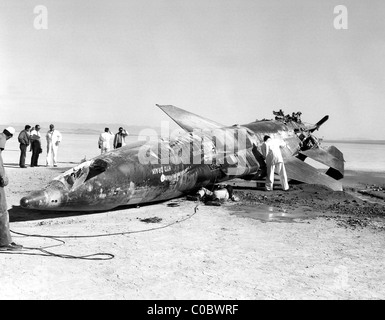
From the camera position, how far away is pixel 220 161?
1120 centimetres

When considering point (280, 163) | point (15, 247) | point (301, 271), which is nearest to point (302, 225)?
point (301, 271)

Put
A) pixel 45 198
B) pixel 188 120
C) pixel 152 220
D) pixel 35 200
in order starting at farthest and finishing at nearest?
pixel 188 120 → pixel 152 220 → pixel 45 198 → pixel 35 200

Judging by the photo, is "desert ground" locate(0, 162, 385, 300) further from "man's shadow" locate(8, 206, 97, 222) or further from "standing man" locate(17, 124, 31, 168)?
"standing man" locate(17, 124, 31, 168)

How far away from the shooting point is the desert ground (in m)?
4.84

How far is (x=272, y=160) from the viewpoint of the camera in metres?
12.8

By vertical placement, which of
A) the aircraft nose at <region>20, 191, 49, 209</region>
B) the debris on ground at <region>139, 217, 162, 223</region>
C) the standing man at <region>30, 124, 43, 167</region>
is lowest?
the debris on ground at <region>139, 217, 162, 223</region>

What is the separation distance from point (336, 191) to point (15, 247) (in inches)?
395

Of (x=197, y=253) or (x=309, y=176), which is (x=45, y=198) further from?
(x=309, y=176)

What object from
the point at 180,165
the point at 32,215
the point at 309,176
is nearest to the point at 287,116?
the point at 309,176

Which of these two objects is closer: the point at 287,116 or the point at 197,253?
the point at 197,253

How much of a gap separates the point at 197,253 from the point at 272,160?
23.6ft

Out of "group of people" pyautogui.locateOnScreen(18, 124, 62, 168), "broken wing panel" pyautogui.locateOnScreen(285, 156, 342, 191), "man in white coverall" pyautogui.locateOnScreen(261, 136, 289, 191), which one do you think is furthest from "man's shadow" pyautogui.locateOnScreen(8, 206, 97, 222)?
"group of people" pyautogui.locateOnScreen(18, 124, 62, 168)
